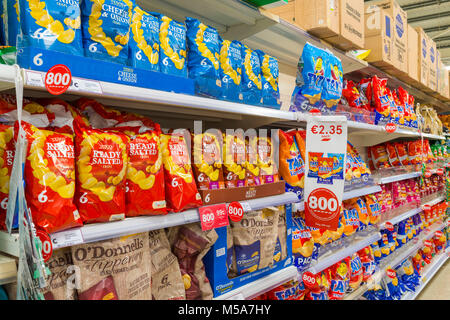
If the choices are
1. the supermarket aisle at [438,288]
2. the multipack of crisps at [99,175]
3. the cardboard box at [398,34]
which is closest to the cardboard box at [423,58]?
the cardboard box at [398,34]

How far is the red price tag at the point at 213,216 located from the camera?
124cm

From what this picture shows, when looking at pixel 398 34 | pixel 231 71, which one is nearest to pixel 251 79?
pixel 231 71

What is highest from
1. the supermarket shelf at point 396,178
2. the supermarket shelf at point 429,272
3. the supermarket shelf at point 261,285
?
the supermarket shelf at point 396,178

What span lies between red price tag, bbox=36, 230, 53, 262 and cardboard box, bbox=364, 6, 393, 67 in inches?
113

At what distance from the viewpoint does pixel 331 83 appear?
83.7 inches

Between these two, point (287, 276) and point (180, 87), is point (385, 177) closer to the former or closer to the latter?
point (287, 276)

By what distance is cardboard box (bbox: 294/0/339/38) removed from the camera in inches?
→ 81.7

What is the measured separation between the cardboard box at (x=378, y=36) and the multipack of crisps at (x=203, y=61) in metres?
2.01

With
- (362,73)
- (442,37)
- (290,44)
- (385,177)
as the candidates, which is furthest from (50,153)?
(442,37)

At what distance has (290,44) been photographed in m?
2.35

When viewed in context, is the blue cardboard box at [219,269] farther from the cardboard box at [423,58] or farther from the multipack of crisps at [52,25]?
the cardboard box at [423,58]

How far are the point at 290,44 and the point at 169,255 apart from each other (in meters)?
1.76
